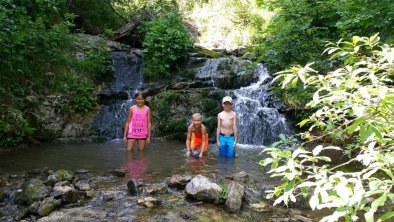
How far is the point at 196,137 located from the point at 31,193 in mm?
3727

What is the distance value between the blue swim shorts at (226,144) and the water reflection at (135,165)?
1744 millimetres

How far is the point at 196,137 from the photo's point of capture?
7.83 m

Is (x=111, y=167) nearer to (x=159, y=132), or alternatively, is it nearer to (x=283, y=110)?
(x=159, y=132)

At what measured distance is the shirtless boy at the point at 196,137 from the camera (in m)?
7.63

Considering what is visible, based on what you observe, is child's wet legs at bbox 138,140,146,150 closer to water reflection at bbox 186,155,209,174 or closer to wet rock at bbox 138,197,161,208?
water reflection at bbox 186,155,209,174

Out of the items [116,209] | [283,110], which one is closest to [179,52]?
[283,110]

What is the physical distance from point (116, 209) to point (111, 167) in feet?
8.07

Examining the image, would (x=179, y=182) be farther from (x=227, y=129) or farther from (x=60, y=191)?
(x=227, y=129)

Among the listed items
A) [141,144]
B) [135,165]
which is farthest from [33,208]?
[141,144]

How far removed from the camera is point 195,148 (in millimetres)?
7977

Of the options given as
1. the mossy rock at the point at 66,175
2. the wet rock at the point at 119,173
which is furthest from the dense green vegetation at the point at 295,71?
the mossy rock at the point at 66,175

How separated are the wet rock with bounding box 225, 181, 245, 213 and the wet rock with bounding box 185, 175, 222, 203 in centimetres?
17

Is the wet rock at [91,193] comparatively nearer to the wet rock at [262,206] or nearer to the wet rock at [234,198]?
the wet rock at [234,198]

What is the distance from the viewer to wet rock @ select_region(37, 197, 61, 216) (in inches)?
178
